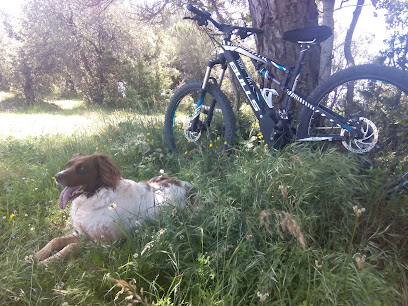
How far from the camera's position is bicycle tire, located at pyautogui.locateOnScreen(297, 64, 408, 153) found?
1983 millimetres

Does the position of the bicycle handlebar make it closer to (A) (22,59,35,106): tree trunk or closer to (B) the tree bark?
(B) the tree bark

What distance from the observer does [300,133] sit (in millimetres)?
2432

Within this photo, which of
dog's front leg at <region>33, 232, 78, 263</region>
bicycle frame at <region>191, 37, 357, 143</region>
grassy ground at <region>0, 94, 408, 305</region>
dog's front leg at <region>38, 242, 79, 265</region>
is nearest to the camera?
grassy ground at <region>0, 94, 408, 305</region>

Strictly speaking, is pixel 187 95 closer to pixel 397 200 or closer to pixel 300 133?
pixel 300 133

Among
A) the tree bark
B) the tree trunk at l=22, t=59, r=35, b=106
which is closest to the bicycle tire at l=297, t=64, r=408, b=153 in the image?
the tree bark

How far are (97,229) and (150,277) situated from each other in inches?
24.2

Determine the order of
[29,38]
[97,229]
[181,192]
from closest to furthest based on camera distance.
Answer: [97,229] → [181,192] → [29,38]

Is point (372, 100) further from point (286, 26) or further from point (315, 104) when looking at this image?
point (286, 26)

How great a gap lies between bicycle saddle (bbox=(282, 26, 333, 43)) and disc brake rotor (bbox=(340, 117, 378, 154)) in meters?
0.79

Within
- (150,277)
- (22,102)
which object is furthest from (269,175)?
(22,102)

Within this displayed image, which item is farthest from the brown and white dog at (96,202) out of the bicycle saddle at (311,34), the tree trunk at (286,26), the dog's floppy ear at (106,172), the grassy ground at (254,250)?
the tree trunk at (286,26)

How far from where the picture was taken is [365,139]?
82.7 inches

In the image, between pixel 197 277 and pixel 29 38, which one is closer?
pixel 197 277

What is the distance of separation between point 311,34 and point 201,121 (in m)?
1.42
